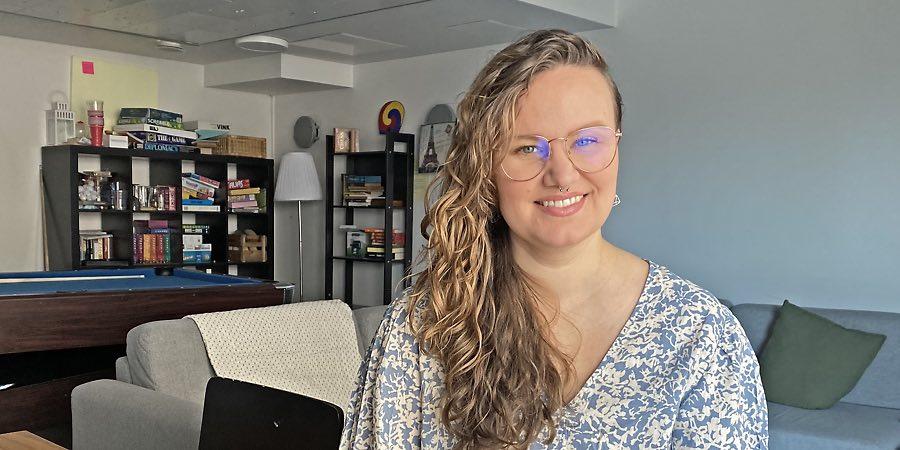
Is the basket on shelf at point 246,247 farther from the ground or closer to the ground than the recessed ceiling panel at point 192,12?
closer to the ground

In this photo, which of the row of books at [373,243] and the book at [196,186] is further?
the book at [196,186]

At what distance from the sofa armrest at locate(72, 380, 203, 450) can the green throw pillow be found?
99.2 inches

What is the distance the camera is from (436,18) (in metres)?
5.05

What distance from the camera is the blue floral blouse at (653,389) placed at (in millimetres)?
948

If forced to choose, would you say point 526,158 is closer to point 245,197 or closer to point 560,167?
point 560,167

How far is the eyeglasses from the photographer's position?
1.00 meters

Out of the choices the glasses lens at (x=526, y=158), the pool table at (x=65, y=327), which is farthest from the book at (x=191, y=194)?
A: the glasses lens at (x=526, y=158)

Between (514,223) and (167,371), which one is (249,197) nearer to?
(167,371)

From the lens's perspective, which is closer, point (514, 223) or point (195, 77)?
point (514, 223)

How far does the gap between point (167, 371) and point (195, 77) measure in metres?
4.45

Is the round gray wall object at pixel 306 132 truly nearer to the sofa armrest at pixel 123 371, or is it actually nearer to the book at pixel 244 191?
the book at pixel 244 191

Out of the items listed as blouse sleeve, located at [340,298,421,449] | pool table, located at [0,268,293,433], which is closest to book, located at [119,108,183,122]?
pool table, located at [0,268,293,433]

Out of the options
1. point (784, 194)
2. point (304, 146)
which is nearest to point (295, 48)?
point (304, 146)

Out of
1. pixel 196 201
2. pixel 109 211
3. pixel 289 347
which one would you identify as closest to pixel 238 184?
pixel 196 201
